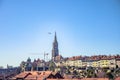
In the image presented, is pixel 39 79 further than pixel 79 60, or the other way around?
pixel 79 60

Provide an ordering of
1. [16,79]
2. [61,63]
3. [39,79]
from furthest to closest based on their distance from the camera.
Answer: [61,63]
[16,79]
[39,79]

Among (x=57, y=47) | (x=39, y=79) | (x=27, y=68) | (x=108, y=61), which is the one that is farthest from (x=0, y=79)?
(x=57, y=47)

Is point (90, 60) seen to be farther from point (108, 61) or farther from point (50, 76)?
point (50, 76)

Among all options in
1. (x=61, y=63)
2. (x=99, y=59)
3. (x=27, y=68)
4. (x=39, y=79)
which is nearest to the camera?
(x=39, y=79)

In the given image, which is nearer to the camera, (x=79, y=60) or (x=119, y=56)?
(x=119, y=56)

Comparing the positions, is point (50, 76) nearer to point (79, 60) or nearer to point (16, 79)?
point (16, 79)

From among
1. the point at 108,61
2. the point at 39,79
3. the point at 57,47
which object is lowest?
the point at 39,79

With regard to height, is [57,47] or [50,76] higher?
[57,47]

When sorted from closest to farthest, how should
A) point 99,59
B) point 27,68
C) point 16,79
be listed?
point 16,79 < point 27,68 < point 99,59

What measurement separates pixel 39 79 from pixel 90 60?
260 ft

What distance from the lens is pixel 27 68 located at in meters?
128

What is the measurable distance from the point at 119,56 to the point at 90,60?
18620mm

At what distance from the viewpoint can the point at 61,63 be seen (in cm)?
16288

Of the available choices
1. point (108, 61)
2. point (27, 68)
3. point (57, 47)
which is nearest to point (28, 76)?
point (27, 68)
